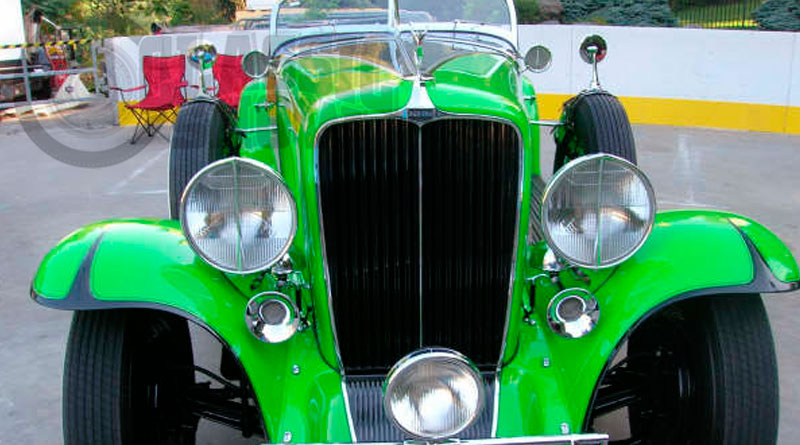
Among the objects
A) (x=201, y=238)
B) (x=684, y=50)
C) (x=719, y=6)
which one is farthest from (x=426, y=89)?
(x=719, y=6)

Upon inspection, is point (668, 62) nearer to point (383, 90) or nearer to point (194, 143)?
Answer: point (194, 143)

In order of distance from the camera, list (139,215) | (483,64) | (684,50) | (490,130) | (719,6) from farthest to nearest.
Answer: (719,6), (684,50), (139,215), (483,64), (490,130)

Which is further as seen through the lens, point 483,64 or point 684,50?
point 684,50

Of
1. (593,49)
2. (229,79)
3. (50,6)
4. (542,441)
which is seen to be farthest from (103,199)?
(50,6)

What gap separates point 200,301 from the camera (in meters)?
2.43

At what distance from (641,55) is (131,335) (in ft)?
27.8

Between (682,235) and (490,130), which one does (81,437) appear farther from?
(682,235)

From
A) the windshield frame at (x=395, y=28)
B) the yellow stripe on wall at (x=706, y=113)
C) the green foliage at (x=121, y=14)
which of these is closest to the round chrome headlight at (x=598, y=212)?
the windshield frame at (x=395, y=28)

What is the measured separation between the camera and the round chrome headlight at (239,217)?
235cm

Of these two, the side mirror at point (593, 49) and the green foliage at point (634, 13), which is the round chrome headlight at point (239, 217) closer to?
the side mirror at point (593, 49)

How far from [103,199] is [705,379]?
5599 mm

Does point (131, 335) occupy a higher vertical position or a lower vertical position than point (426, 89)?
lower

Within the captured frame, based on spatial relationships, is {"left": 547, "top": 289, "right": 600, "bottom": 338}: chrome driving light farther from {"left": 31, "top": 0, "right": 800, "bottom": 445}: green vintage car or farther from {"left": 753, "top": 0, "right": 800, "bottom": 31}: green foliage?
{"left": 753, "top": 0, "right": 800, "bottom": 31}: green foliage

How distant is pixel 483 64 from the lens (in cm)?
296
